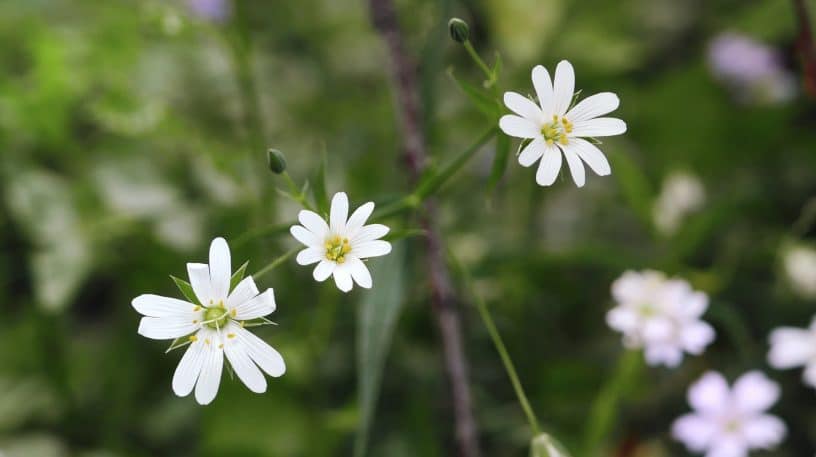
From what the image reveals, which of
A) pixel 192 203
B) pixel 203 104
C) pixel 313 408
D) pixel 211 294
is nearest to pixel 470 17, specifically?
pixel 203 104

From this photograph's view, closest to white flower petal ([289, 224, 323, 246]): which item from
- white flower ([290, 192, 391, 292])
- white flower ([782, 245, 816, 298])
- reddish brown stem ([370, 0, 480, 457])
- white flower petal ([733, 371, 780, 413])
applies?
white flower ([290, 192, 391, 292])

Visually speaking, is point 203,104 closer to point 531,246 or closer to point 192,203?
point 192,203

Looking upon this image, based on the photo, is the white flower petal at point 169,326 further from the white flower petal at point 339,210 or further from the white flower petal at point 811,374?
the white flower petal at point 811,374

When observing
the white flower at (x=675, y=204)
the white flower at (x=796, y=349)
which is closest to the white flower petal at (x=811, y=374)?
the white flower at (x=796, y=349)

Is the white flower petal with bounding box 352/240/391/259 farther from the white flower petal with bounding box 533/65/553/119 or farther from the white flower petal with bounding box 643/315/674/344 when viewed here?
the white flower petal with bounding box 643/315/674/344

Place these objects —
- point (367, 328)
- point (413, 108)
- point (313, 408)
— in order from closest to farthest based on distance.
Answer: point (367, 328)
point (413, 108)
point (313, 408)

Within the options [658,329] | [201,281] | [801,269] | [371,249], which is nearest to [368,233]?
[371,249]

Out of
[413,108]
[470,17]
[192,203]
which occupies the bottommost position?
[413,108]
